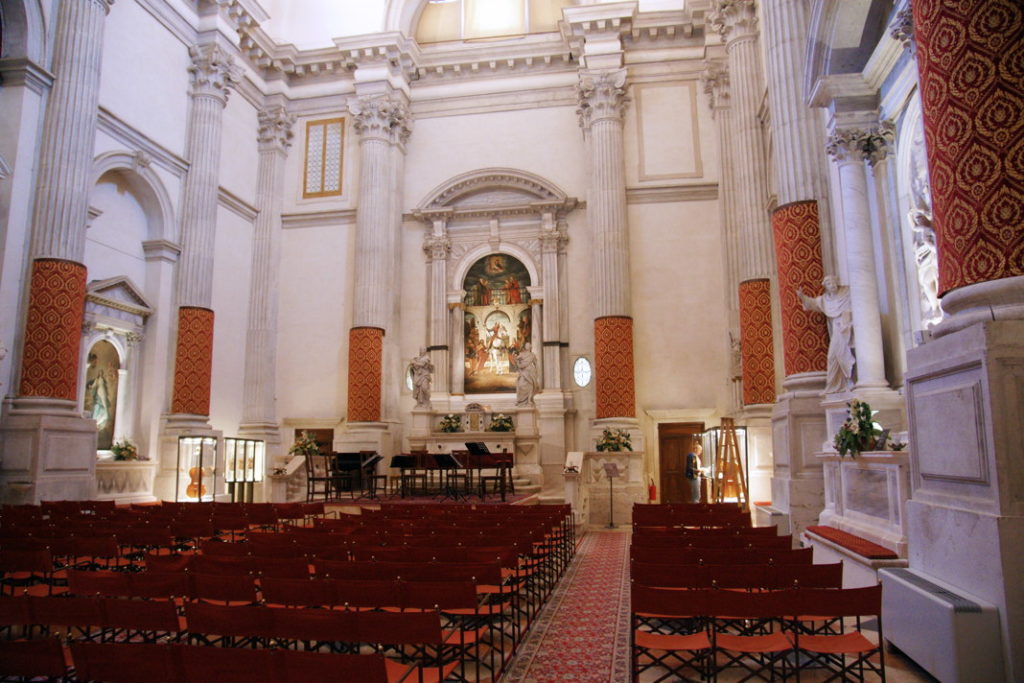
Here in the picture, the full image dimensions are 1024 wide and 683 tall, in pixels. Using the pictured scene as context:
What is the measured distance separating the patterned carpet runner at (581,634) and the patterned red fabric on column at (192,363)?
9931 mm

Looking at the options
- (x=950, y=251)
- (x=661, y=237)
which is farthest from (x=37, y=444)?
(x=661, y=237)

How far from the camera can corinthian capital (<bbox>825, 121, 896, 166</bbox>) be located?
8078 mm

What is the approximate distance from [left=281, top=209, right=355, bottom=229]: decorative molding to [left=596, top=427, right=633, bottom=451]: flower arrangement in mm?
8826

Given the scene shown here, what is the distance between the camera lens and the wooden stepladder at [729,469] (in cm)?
1081

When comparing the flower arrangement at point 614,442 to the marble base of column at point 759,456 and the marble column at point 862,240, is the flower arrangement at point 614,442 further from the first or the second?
the marble column at point 862,240

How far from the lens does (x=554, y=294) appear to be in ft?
58.3

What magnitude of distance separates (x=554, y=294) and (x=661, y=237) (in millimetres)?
2914

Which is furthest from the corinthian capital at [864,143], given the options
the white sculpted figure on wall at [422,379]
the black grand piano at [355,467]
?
the white sculpted figure on wall at [422,379]

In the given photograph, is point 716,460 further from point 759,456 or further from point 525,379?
point 525,379

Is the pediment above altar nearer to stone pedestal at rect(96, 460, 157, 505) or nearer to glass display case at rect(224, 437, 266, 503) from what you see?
stone pedestal at rect(96, 460, 157, 505)

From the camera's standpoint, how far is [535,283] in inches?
710

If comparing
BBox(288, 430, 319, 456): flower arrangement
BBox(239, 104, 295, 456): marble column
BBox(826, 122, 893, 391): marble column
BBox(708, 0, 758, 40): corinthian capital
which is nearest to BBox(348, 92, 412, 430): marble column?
BBox(288, 430, 319, 456): flower arrangement

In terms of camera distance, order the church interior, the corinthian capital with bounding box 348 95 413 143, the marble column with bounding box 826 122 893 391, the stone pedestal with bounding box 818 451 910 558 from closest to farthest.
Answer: the church interior
the stone pedestal with bounding box 818 451 910 558
the marble column with bounding box 826 122 893 391
the corinthian capital with bounding box 348 95 413 143

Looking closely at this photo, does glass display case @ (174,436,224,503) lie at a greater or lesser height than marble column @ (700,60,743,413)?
lesser
